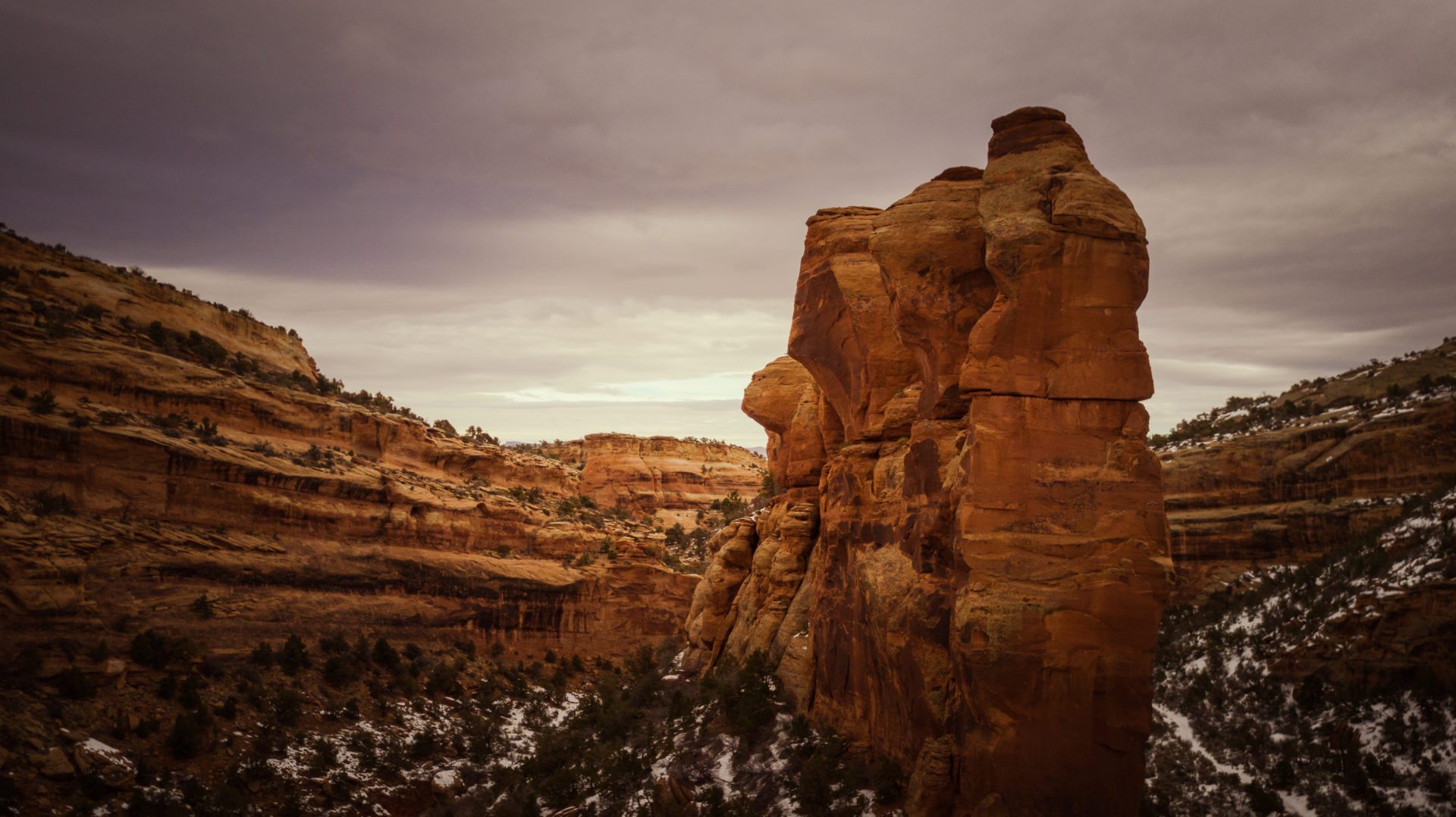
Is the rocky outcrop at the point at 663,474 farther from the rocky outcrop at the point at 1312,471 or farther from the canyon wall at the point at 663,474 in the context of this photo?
the rocky outcrop at the point at 1312,471

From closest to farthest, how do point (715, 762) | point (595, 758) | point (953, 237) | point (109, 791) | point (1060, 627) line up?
point (1060, 627) → point (953, 237) → point (109, 791) → point (715, 762) → point (595, 758)

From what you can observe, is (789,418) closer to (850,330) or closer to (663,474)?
(850,330)

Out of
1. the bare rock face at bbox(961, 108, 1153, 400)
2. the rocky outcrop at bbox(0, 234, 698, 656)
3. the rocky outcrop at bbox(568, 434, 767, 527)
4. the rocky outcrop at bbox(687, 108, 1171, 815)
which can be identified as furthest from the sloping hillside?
the rocky outcrop at bbox(568, 434, 767, 527)

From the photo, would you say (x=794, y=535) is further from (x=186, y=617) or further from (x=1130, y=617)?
(x=186, y=617)

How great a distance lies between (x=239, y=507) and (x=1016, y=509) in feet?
115

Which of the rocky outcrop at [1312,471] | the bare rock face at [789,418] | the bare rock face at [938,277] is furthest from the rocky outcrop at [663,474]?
the bare rock face at [938,277]

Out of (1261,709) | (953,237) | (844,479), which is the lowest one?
(1261,709)

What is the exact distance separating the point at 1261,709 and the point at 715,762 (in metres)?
20.8

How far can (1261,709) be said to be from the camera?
34.8 m

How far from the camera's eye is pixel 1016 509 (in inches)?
816

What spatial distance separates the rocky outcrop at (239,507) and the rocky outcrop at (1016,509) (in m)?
27.1

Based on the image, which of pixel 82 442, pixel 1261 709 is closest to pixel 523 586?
pixel 82 442

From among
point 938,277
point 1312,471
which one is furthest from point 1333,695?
point 938,277

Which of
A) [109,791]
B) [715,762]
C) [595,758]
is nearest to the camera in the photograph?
[109,791]
